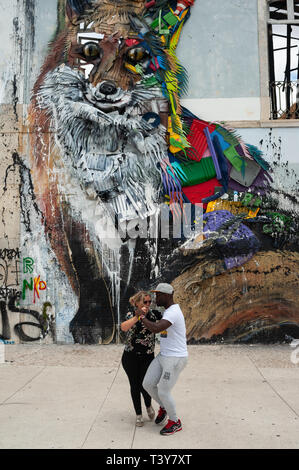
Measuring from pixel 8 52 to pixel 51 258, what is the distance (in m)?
4.37

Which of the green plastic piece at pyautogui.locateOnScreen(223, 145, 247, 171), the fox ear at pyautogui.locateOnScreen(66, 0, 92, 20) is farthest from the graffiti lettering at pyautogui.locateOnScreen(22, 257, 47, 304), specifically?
the fox ear at pyautogui.locateOnScreen(66, 0, 92, 20)

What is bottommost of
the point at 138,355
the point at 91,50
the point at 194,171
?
the point at 138,355

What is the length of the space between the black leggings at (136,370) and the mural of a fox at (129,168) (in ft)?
13.0

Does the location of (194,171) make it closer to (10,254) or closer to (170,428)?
(10,254)

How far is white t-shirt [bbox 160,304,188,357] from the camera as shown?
171 inches

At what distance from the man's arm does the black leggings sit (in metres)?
0.53

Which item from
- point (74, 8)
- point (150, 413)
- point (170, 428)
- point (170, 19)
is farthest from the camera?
point (74, 8)

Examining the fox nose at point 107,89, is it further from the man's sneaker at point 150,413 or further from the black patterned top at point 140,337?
the man's sneaker at point 150,413

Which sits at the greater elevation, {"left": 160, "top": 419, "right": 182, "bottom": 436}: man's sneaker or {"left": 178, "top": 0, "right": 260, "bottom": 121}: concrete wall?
{"left": 178, "top": 0, "right": 260, "bottom": 121}: concrete wall

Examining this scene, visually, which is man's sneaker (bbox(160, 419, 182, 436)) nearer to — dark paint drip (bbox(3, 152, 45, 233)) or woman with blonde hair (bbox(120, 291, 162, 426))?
woman with blonde hair (bbox(120, 291, 162, 426))

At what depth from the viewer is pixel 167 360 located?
4.31 meters

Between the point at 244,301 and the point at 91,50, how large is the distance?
5.90 metres

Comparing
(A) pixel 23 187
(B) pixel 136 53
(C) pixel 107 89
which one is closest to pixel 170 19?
(B) pixel 136 53

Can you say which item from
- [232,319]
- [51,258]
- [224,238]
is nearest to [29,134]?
[51,258]
